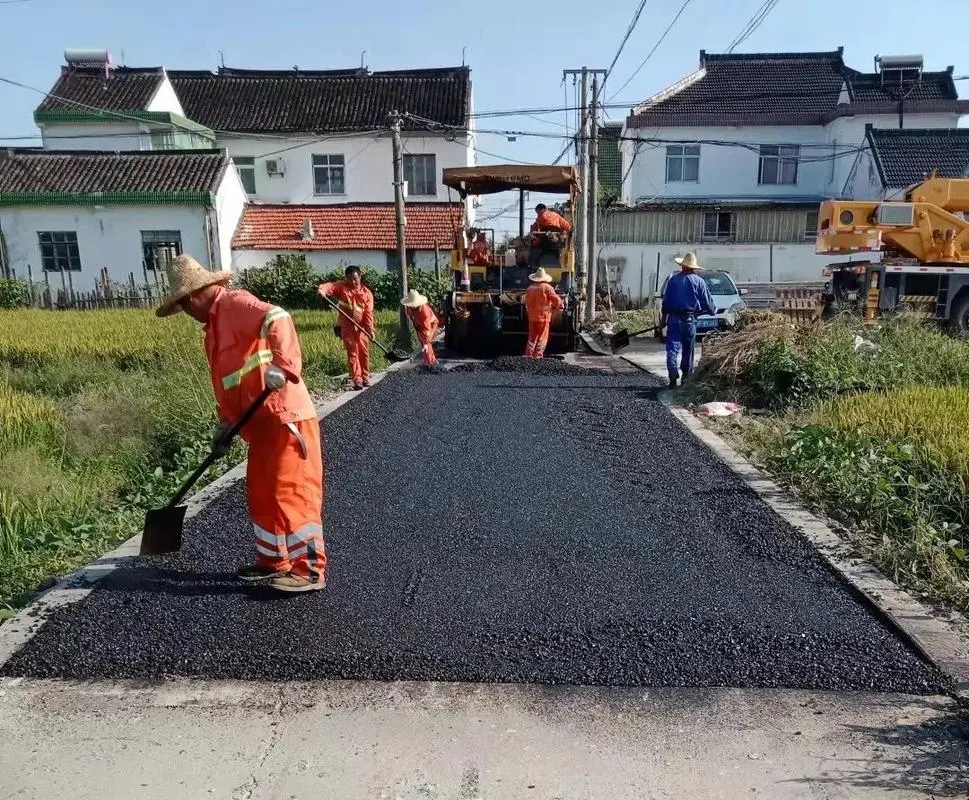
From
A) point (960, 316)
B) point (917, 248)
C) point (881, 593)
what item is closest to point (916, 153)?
point (917, 248)

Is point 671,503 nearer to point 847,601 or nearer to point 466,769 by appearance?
point 847,601

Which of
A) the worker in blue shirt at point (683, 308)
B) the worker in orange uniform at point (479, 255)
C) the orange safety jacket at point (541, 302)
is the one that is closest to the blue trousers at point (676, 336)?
the worker in blue shirt at point (683, 308)

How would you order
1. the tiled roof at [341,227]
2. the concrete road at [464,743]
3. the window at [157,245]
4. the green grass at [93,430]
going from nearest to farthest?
the concrete road at [464,743] → the green grass at [93,430] → the window at [157,245] → the tiled roof at [341,227]

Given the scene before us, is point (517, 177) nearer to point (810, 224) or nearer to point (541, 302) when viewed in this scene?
point (541, 302)

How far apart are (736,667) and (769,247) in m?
21.0

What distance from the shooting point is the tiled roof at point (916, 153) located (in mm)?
20188

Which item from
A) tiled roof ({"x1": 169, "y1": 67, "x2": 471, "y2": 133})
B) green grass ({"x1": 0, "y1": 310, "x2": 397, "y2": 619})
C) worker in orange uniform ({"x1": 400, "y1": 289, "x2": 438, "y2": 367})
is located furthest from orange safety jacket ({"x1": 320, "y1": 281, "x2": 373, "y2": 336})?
tiled roof ({"x1": 169, "y1": 67, "x2": 471, "y2": 133})

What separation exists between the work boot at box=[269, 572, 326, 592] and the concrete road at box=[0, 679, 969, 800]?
0.62 m

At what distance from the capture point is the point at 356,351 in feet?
26.8

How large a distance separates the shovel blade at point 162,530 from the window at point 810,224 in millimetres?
21642

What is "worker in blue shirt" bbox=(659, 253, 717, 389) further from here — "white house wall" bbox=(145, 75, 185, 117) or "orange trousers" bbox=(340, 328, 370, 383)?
"white house wall" bbox=(145, 75, 185, 117)

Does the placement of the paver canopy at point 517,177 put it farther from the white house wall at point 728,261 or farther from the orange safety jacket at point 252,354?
the white house wall at point 728,261

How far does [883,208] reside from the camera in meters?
11.9

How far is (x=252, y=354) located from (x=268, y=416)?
0.88 ft
